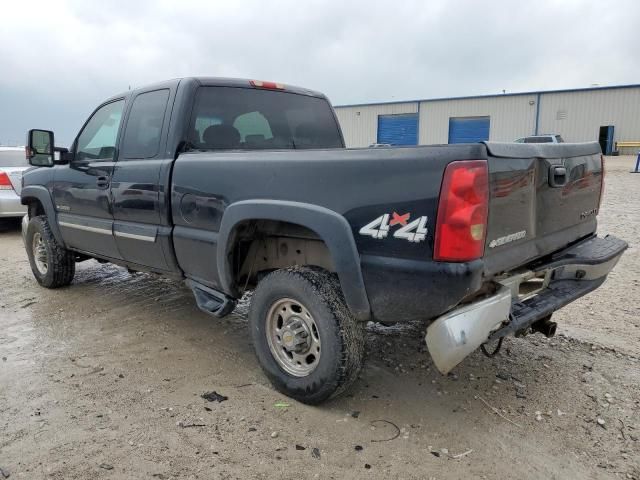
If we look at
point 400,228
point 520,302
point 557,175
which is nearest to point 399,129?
point 557,175

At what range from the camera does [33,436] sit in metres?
2.67

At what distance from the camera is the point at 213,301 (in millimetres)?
3494

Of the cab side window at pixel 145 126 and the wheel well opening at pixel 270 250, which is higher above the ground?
the cab side window at pixel 145 126

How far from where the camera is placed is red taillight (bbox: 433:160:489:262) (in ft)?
7.41

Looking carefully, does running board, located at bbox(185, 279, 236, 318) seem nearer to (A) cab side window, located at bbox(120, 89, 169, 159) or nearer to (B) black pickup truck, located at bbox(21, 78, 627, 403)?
(B) black pickup truck, located at bbox(21, 78, 627, 403)

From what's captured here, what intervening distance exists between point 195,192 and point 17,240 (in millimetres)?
6654

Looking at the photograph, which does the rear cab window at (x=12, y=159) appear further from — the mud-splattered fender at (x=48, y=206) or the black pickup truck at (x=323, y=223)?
the black pickup truck at (x=323, y=223)

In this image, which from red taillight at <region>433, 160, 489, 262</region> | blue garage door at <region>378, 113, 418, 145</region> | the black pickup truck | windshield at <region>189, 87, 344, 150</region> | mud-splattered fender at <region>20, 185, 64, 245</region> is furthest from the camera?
blue garage door at <region>378, 113, 418, 145</region>

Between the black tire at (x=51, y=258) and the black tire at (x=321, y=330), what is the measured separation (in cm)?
316

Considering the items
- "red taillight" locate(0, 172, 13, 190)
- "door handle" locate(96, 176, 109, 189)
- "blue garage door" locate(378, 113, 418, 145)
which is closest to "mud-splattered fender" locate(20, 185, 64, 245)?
"door handle" locate(96, 176, 109, 189)

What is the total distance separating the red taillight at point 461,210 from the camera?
7.41 feet

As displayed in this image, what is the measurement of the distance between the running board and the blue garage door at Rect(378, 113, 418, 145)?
33354 millimetres

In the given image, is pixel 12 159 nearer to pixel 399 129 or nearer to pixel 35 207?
pixel 35 207

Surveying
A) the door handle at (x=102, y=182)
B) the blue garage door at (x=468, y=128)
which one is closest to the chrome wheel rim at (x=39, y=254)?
the door handle at (x=102, y=182)
